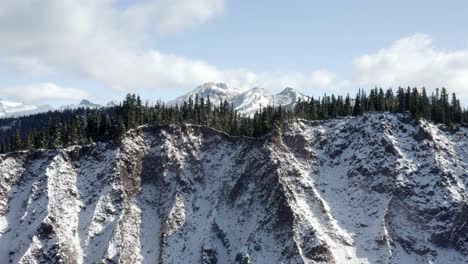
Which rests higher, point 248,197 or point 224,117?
point 224,117

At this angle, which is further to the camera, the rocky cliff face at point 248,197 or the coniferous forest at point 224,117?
the coniferous forest at point 224,117

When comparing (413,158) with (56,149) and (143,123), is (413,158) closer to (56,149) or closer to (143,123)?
(143,123)

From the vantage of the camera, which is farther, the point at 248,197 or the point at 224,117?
the point at 224,117

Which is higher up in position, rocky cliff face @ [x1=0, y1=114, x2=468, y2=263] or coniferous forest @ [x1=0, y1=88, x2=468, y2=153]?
coniferous forest @ [x1=0, y1=88, x2=468, y2=153]

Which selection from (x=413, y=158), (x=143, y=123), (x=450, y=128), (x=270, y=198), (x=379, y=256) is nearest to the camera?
(x=379, y=256)

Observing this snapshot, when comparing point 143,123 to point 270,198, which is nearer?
point 270,198

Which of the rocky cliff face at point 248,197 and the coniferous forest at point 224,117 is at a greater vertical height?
the coniferous forest at point 224,117

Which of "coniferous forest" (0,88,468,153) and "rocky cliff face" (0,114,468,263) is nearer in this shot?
"rocky cliff face" (0,114,468,263)

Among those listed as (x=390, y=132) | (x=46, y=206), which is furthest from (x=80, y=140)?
(x=390, y=132)
